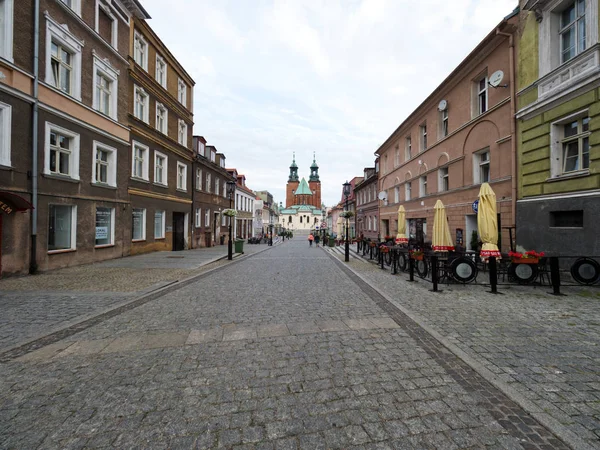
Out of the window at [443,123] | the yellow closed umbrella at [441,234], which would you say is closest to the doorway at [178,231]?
the yellow closed umbrella at [441,234]

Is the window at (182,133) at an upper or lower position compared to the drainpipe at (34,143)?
upper

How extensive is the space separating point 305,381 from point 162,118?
21683mm

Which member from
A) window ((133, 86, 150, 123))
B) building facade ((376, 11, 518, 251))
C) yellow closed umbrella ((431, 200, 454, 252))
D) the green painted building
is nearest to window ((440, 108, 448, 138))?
building facade ((376, 11, 518, 251))

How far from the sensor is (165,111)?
2064cm

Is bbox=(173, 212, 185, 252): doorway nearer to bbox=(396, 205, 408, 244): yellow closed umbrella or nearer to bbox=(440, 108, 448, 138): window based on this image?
bbox=(396, 205, 408, 244): yellow closed umbrella

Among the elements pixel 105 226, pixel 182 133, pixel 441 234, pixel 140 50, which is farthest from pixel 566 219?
pixel 182 133

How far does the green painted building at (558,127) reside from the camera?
28.7 ft

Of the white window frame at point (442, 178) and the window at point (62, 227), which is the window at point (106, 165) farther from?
the white window frame at point (442, 178)

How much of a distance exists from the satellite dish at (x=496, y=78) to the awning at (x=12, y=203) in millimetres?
18014

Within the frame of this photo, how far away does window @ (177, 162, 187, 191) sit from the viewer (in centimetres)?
2292

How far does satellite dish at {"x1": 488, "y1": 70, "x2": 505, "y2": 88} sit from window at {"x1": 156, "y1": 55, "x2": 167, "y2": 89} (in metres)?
19.4

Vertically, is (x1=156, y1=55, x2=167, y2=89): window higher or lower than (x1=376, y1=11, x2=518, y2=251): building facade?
higher

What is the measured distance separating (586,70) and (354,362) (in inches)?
445

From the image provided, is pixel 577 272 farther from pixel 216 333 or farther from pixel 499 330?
pixel 216 333
